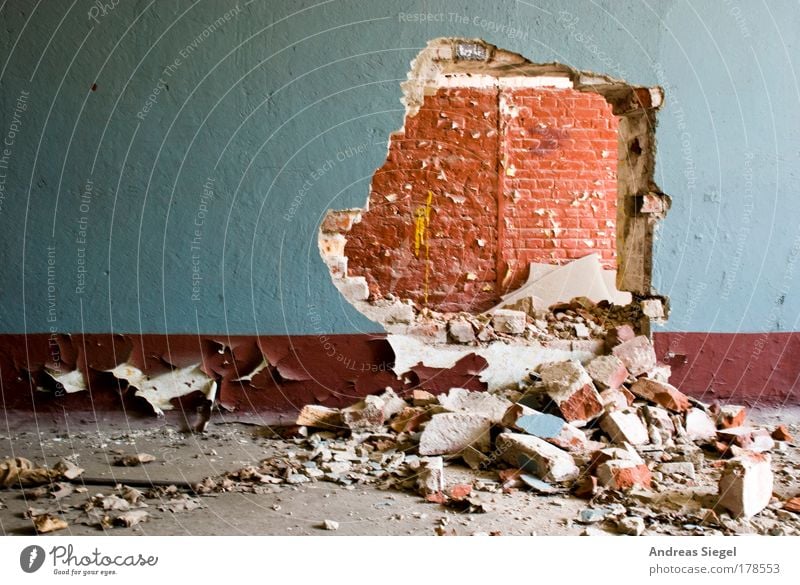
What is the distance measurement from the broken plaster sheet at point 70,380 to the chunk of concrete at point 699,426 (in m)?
3.10

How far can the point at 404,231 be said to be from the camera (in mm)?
6559

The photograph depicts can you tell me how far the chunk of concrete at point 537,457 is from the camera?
2.73 meters

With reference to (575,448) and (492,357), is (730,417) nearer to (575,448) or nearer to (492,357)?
(575,448)

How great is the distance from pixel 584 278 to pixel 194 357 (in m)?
3.94

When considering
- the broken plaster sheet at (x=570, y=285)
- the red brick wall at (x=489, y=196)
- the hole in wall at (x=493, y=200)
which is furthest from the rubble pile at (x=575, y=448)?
the red brick wall at (x=489, y=196)

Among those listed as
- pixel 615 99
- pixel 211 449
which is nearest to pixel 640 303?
pixel 615 99

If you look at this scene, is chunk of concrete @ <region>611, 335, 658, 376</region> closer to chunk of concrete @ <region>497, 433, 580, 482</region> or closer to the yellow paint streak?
chunk of concrete @ <region>497, 433, 580, 482</region>

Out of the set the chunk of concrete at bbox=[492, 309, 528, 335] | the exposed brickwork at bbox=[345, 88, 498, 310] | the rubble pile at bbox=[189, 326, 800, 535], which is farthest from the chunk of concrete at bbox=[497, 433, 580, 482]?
the exposed brickwork at bbox=[345, 88, 498, 310]

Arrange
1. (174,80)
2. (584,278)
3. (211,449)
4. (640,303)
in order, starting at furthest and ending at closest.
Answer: (584,278)
(640,303)
(174,80)
(211,449)

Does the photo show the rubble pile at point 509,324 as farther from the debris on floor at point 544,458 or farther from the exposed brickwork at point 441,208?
the exposed brickwork at point 441,208

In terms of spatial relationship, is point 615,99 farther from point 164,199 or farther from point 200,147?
point 164,199

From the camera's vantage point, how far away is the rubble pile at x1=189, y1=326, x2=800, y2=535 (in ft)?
8.14

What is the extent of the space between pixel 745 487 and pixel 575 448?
29.6 inches

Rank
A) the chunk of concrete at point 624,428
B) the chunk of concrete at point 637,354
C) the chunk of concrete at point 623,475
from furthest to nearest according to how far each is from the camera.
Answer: the chunk of concrete at point 637,354, the chunk of concrete at point 624,428, the chunk of concrete at point 623,475
